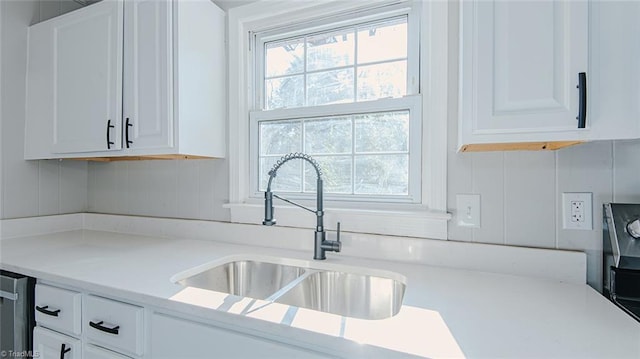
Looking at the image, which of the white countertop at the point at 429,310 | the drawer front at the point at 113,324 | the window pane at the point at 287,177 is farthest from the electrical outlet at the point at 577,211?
the drawer front at the point at 113,324

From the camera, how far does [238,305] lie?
33.1 inches

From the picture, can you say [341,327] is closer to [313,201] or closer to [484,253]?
[484,253]

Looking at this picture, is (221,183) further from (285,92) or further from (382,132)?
(382,132)

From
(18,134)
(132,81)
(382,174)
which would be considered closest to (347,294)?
(382,174)

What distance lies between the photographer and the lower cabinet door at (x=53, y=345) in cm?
107

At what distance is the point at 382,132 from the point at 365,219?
0.41 meters

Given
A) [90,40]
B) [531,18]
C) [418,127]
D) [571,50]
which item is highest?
[90,40]

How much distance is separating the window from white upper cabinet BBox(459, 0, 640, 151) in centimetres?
42

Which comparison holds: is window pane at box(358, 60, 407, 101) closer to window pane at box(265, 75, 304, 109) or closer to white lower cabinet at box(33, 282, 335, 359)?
window pane at box(265, 75, 304, 109)

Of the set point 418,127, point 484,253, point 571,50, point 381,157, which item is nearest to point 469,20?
point 571,50

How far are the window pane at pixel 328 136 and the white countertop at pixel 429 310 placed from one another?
1.66 ft

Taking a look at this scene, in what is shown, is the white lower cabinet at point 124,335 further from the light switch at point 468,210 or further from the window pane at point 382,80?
the window pane at point 382,80

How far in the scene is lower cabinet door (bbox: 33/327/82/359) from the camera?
107 centimetres

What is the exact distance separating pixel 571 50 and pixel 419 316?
0.81 m
